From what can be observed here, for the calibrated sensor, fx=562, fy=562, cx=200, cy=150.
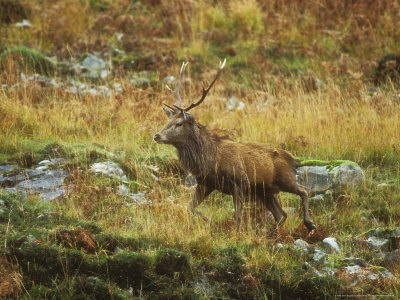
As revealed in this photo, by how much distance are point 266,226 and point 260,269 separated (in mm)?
1894

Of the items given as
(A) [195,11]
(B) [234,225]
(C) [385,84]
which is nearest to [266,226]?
(B) [234,225]

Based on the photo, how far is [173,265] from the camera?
554 centimetres

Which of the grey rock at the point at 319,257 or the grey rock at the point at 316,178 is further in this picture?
the grey rock at the point at 316,178

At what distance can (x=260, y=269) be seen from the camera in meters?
5.82

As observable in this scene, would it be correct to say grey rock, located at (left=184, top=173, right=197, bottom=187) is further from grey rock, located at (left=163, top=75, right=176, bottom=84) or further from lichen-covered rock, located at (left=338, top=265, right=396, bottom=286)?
grey rock, located at (left=163, top=75, right=176, bottom=84)

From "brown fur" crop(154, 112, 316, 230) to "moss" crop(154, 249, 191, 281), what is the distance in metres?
1.55

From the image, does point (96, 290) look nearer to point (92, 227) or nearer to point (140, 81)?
point (92, 227)

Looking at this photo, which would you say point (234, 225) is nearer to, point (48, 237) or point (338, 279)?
point (338, 279)

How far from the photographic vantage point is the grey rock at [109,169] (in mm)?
8510

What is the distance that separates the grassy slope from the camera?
694 cm

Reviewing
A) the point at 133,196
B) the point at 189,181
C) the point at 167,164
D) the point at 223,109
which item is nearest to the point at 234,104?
the point at 223,109

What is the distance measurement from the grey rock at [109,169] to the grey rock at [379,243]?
3.78 metres

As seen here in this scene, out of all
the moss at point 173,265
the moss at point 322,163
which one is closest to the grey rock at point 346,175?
the moss at point 322,163

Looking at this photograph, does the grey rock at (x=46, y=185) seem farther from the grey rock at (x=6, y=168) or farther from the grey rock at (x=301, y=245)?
the grey rock at (x=301, y=245)
